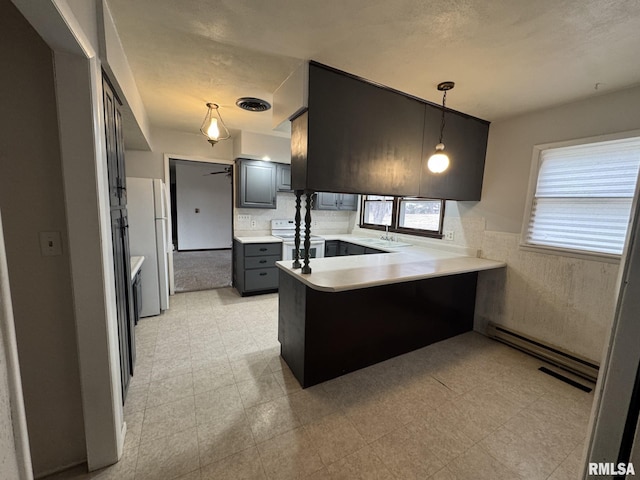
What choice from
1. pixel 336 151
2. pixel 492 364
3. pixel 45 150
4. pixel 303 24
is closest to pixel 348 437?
pixel 492 364

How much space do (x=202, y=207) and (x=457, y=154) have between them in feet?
21.7

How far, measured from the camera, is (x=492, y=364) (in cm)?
242

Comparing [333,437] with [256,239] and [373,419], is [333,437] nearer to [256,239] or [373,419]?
[373,419]

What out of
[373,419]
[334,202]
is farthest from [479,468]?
[334,202]

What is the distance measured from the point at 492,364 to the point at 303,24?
3030 mm

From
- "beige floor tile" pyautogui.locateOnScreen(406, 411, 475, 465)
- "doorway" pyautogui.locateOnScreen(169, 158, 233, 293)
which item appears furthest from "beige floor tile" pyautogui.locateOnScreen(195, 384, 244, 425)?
"doorway" pyautogui.locateOnScreen(169, 158, 233, 293)

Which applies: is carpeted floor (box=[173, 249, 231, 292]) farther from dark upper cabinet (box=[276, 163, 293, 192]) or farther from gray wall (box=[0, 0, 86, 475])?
gray wall (box=[0, 0, 86, 475])

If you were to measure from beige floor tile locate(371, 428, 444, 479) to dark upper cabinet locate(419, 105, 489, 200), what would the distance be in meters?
1.92

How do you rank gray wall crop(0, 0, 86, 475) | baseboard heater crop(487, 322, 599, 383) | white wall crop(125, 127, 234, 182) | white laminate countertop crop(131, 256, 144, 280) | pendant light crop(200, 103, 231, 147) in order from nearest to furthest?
1. gray wall crop(0, 0, 86, 475)
2. baseboard heater crop(487, 322, 599, 383)
3. white laminate countertop crop(131, 256, 144, 280)
4. pendant light crop(200, 103, 231, 147)
5. white wall crop(125, 127, 234, 182)

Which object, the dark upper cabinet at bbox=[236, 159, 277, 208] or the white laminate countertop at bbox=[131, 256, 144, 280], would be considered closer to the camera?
the white laminate countertop at bbox=[131, 256, 144, 280]

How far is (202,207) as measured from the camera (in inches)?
290

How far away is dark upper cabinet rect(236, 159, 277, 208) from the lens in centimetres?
401

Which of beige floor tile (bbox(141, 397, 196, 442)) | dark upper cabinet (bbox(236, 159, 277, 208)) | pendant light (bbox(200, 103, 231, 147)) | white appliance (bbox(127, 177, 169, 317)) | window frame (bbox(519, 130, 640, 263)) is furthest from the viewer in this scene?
dark upper cabinet (bbox(236, 159, 277, 208))

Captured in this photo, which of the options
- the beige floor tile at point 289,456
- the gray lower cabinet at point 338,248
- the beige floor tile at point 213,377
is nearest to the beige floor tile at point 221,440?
the beige floor tile at point 289,456
